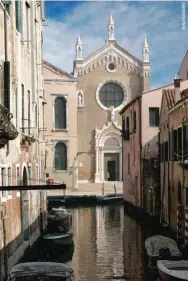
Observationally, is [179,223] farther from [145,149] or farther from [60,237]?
[145,149]

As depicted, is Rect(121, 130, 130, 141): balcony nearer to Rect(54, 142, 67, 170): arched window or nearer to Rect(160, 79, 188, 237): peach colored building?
Rect(160, 79, 188, 237): peach colored building

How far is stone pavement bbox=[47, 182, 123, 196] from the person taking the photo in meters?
40.2

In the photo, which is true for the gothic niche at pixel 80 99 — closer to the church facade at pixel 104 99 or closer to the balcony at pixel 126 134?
the church facade at pixel 104 99

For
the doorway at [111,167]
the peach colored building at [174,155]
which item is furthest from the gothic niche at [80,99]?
the peach colored building at [174,155]

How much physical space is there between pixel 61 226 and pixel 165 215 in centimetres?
533

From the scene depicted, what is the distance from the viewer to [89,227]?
86.3 feet

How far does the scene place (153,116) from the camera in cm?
2991

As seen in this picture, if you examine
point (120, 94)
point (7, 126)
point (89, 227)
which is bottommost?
point (89, 227)

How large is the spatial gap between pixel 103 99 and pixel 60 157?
745 centimetres

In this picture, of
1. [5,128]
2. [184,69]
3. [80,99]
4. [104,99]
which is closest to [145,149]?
[184,69]

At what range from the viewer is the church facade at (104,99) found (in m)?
46.7

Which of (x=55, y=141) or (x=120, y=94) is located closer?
(x=55, y=141)

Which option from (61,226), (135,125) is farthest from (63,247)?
(135,125)

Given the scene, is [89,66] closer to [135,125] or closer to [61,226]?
[135,125]
